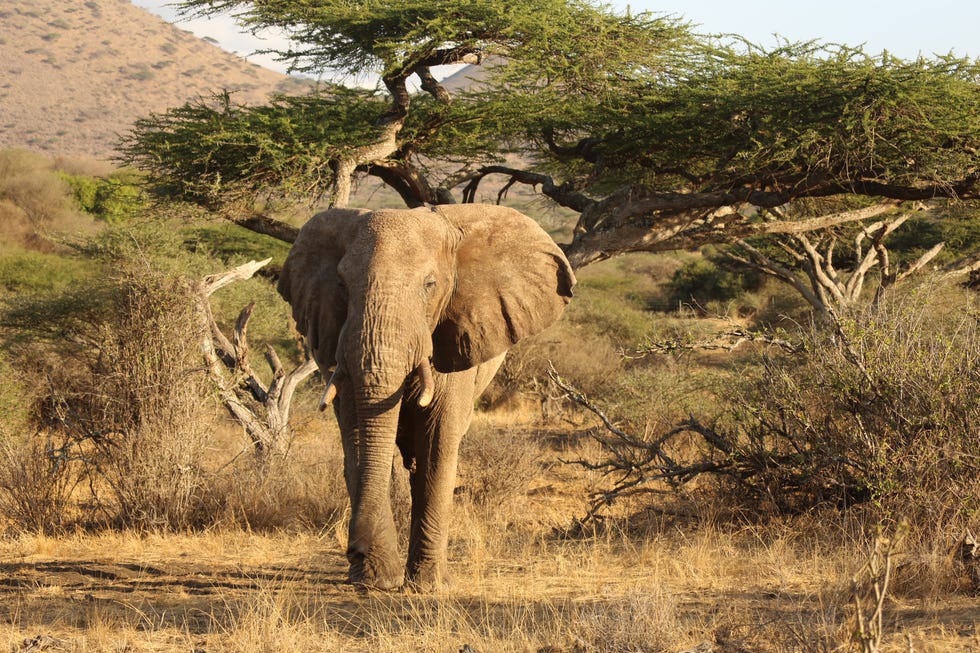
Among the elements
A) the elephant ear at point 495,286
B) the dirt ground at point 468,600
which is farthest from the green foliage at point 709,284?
the elephant ear at point 495,286

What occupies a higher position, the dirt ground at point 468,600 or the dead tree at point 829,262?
the dirt ground at point 468,600

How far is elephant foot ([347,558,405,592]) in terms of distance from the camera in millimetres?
5531

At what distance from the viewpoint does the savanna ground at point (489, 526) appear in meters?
4.88

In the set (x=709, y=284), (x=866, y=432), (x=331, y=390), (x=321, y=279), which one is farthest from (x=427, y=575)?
(x=709, y=284)

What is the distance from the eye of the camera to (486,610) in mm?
5395

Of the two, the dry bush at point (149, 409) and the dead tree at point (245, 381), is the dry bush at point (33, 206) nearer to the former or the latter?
the dead tree at point (245, 381)

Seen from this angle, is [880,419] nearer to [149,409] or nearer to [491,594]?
[491,594]

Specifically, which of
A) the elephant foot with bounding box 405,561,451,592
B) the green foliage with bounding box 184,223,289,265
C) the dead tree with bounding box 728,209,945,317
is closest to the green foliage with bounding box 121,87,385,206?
the green foliage with bounding box 184,223,289,265

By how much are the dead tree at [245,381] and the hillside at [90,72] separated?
2452 inches

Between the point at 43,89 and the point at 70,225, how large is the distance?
204ft

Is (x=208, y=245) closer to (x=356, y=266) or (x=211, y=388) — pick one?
(x=211, y=388)

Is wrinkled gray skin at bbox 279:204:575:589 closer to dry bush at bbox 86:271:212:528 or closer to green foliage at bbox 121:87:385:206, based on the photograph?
dry bush at bbox 86:271:212:528

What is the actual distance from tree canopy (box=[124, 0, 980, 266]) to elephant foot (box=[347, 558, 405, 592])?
20.6 ft

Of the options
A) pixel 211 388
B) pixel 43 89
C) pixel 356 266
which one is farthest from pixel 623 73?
pixel 43 89
